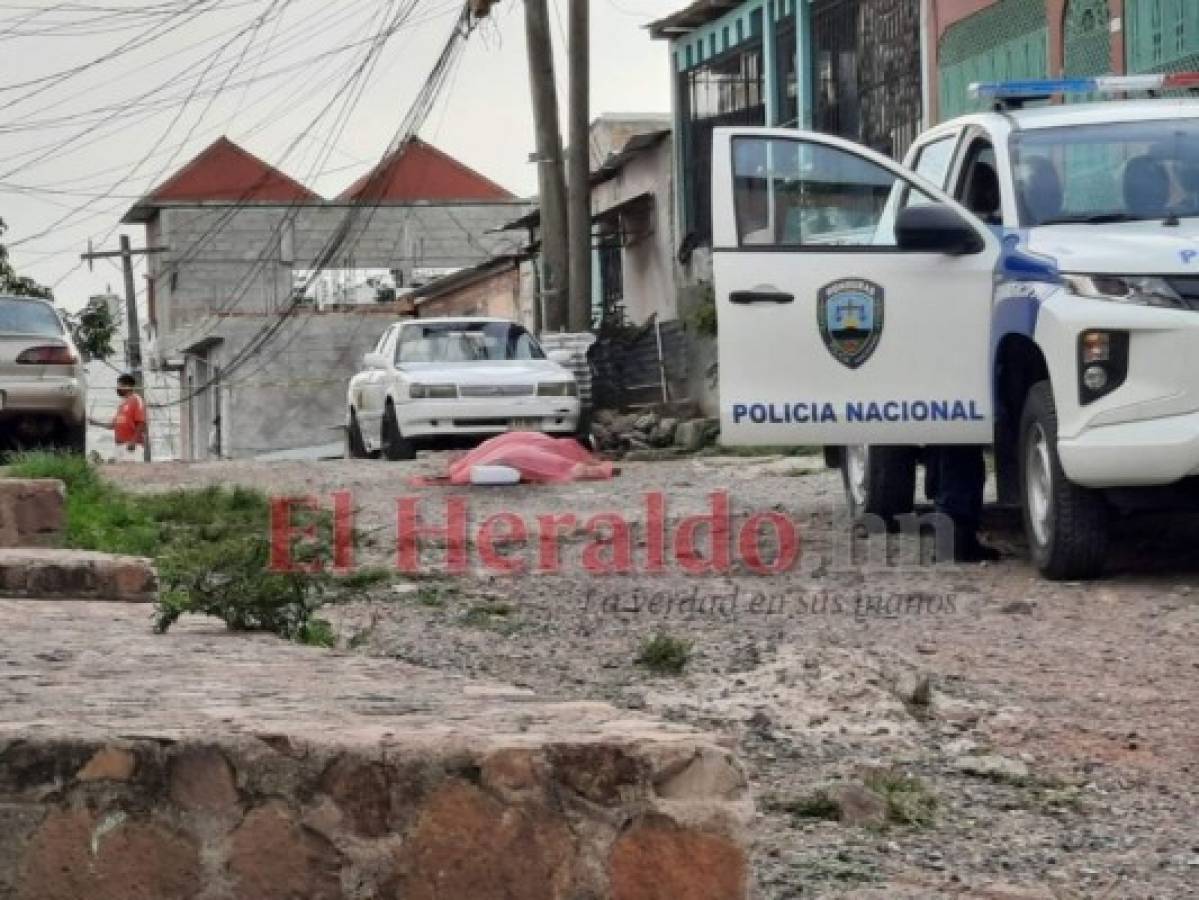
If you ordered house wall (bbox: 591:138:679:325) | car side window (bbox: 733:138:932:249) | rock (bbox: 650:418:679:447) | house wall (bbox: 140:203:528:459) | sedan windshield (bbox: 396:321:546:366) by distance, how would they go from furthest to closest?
house wall (bbox: 140:203:528:459) < house wall (bbox: 591:138:679:325) < rock (bbox: 650:418:679:447) < sedan windshield (bbox: 396:321:546:366) < car side window (bbox: 733:138:932:249)

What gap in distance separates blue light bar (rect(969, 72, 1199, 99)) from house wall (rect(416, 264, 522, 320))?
29.3 m

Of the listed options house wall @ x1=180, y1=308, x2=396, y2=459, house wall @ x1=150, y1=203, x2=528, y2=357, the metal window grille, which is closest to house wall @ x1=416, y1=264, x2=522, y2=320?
house wall @ x1=180, y1=308, x2=396, y2=459

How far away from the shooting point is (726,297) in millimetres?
9914

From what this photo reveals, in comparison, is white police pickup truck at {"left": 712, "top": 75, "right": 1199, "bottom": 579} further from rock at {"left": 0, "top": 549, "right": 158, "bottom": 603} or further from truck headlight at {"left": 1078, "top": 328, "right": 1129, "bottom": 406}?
rock at {"left": 0, "top": 549, "right": 158, "bottom": 603}

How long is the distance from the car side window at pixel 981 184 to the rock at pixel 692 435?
11.8 metres

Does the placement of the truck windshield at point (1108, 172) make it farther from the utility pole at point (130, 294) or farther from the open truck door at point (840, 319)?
the utility pole at point (130, 294)

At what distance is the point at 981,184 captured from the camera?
10.4 m

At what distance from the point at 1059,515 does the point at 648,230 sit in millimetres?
21813

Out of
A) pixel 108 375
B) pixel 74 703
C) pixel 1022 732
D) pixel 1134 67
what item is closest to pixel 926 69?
pixel 1134 67

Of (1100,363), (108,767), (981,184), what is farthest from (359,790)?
(981,184)

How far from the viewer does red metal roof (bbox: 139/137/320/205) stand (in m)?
64.8

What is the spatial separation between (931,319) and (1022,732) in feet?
12.4

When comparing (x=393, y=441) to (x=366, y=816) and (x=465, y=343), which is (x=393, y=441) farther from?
(x=366, y=816)

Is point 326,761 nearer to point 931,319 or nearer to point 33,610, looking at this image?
point 33,610
